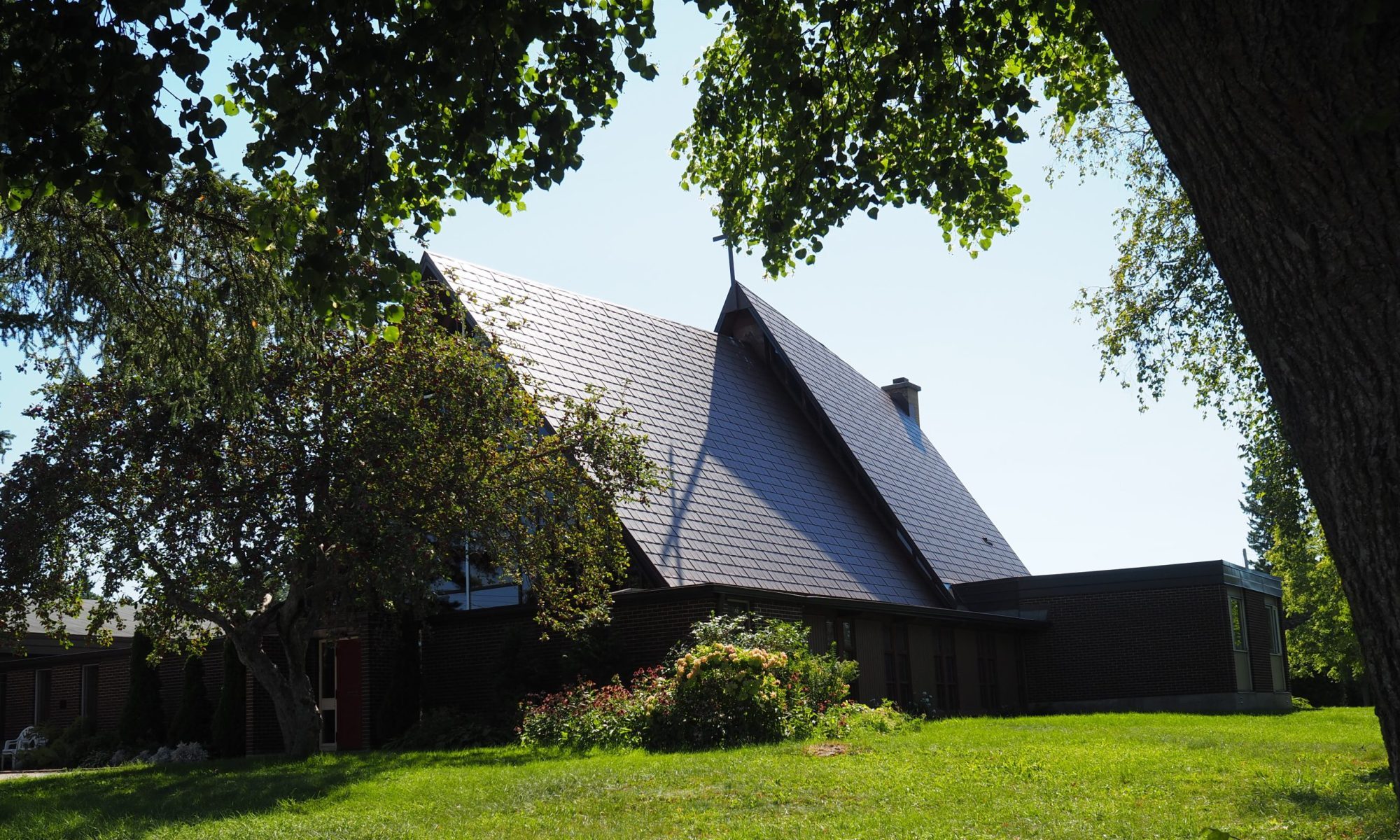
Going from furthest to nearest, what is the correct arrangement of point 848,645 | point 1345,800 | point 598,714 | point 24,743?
point 24,743, point 848,645, point 598,714, point 1345,800

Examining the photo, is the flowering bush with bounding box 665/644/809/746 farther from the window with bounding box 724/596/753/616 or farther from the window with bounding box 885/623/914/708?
the window with bounding box 885/623/914/708

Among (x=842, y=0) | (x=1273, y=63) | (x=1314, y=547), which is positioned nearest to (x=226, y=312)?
(x=842, y=0)

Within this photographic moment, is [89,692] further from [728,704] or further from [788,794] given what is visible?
[788,794]

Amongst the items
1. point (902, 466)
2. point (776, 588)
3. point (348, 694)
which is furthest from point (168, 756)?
point (902, 466)

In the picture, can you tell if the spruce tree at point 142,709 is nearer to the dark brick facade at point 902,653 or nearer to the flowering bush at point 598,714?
the dark brick facade at point 902,653

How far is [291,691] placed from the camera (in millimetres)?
16938

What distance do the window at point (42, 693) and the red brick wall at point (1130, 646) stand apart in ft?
70.5

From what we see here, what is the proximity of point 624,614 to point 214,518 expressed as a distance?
20.4 ft

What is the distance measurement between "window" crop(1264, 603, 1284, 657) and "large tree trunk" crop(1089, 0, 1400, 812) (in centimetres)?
2845

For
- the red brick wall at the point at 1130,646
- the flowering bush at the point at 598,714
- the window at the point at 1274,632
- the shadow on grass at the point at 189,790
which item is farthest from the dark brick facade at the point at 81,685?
the window at the point at 1274,632

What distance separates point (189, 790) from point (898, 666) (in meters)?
13.9

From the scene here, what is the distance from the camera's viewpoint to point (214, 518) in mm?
15148

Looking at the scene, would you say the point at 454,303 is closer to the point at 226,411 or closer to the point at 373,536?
the point at 373,536

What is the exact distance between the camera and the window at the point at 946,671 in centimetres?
2452
